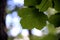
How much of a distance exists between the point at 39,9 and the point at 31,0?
0.04 meters

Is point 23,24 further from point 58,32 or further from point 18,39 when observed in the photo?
point 18,39

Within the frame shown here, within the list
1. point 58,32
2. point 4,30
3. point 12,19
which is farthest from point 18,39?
point 58,32

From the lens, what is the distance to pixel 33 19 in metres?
0.63

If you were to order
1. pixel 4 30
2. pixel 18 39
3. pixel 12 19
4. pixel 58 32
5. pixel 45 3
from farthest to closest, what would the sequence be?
pixel 12 19 → pixel 18 39 → pixel 4 30 → pixel 58 32 → pixel 45 3

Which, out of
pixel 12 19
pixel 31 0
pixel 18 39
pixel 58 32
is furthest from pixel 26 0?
pixel 12 19

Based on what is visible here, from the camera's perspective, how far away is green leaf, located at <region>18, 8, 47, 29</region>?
0.61 metres

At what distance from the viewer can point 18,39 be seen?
325 inches

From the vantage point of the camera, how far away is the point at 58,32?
0.78 m

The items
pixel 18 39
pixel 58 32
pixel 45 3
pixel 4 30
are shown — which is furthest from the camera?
pixel 18 39

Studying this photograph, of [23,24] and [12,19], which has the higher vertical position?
[12,19]

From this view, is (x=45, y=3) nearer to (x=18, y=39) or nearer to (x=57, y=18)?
(x=57, y=18)

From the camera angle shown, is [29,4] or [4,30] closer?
[29,4]

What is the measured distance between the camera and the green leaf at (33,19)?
61 cm

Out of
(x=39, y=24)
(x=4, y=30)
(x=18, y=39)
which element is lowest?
(x=39, y=24)
